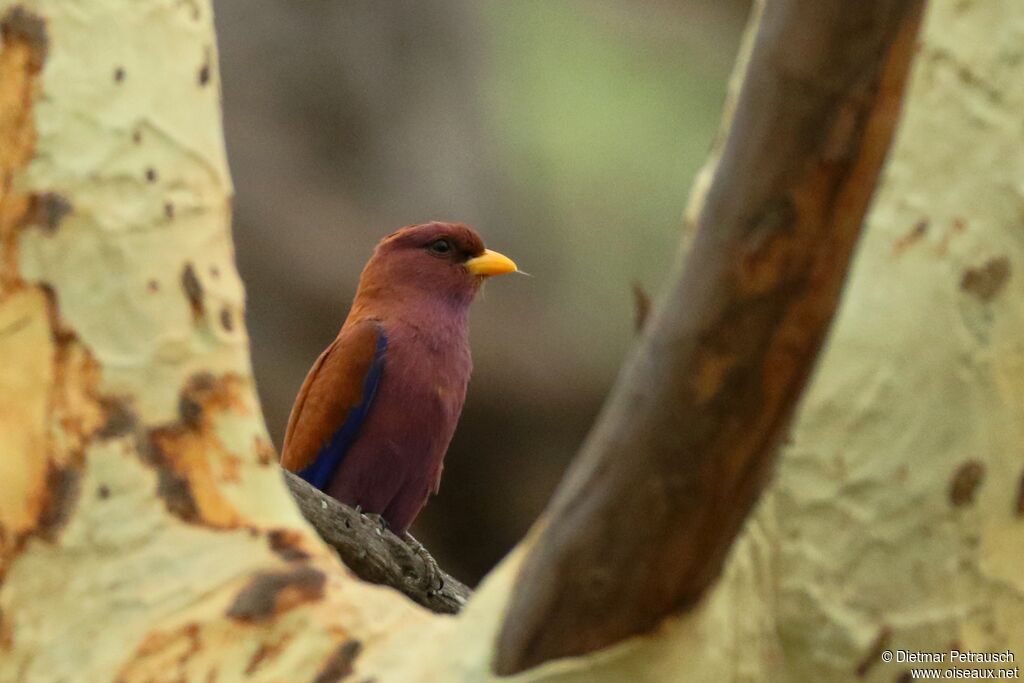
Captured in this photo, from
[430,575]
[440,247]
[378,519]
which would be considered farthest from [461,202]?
[430,575]

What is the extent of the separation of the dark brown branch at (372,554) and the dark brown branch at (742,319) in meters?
1.54

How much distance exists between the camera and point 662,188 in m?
7.41

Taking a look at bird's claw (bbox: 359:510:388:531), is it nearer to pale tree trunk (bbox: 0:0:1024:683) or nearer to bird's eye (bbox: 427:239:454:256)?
bird's eye (bbox: 427:239:454:256)

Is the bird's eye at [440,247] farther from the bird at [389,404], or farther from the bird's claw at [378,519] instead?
the bird's claw at [378,519]

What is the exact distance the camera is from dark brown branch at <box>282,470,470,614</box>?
279 centimetres

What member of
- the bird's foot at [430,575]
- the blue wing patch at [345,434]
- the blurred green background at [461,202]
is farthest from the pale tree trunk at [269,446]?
the blurred green background at [461,202]

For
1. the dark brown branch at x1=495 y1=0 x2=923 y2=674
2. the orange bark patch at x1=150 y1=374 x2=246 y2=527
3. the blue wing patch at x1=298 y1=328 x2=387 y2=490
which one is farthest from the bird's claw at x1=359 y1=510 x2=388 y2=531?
the dark brown branch at x1=495 y1=0 x2=923 y2=674

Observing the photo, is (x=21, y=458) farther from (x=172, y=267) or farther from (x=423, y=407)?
(x=423, y=407)

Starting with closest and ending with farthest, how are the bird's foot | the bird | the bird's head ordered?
the bird's foot
the bird
the bird's head

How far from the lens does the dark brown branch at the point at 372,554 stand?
279 cm

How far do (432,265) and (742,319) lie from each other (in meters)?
2.56

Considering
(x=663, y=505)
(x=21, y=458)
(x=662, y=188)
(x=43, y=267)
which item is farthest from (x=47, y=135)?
(x=662, y=188)

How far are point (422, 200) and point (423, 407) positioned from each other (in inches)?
129

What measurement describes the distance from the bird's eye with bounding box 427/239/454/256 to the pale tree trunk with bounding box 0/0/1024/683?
2.05 meters
